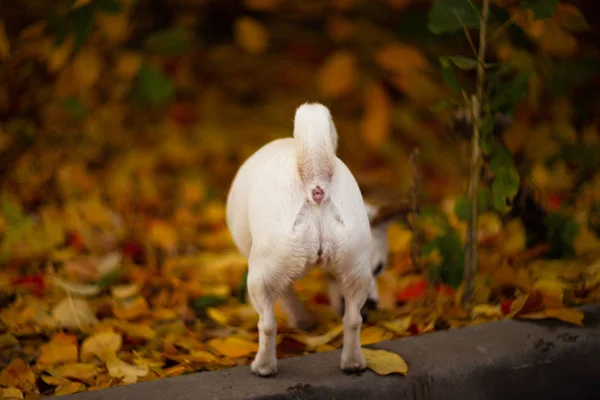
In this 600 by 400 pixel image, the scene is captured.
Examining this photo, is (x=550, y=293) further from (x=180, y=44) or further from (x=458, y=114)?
(x=180, y=44)

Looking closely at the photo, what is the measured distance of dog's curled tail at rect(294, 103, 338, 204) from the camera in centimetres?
204

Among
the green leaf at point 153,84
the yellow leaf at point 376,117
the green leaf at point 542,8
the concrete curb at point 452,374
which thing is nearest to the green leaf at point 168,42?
the green leaf at point 153,84

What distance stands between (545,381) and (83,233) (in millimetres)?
2578

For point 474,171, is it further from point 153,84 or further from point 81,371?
point 153,84

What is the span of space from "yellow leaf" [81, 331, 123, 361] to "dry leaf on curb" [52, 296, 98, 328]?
0.16 metres

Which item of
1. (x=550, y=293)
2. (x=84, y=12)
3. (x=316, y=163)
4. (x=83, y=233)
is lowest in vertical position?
(x=83, y=233)

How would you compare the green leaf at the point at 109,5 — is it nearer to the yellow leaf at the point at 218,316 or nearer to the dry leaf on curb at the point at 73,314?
the dry leaf on curb at the point at 73,314

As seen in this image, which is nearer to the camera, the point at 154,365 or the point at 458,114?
the point at 154,365

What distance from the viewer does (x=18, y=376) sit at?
7.77ft

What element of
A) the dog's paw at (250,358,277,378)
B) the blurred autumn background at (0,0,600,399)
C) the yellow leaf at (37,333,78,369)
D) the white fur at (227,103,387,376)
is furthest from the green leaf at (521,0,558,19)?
the yellow leaf at (37,333,78,369)

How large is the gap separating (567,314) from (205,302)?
1.53 metres

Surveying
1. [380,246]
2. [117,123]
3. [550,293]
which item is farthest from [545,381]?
[117,123]

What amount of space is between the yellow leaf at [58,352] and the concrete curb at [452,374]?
0.48m

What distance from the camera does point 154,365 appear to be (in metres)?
2.46
